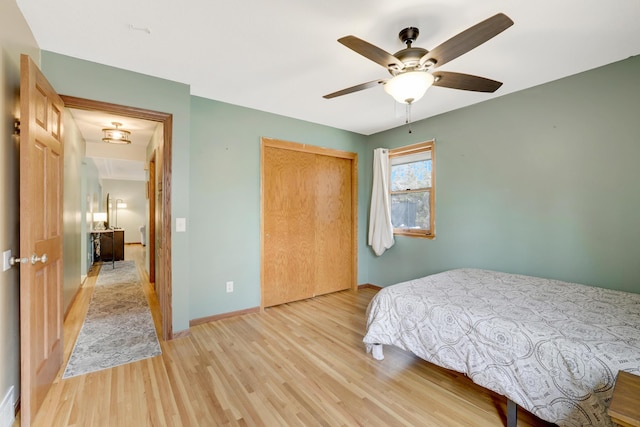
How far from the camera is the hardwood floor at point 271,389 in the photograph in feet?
5.66

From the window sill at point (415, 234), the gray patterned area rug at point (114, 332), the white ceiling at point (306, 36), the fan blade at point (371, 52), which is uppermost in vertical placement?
the white ceiling at point (306, 36)

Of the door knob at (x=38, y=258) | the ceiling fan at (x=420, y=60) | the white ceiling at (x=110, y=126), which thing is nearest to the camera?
the ceiling fan at (x=420, y=60)

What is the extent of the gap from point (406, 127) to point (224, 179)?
2.60m

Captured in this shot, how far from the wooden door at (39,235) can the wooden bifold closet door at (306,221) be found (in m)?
1.92

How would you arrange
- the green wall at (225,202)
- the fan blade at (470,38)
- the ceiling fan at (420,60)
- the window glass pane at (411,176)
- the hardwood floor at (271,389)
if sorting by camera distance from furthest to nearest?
1. the window glass pane at (411,176)
2. the green wall at (225,202)
3. the hardwood floor at (271,389)
4. the ceiling fan at (420,60)
5. the fan blade at (470,38)

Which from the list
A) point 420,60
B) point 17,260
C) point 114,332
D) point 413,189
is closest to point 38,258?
point 17,260

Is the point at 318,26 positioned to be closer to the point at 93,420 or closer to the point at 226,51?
the point at 226,51

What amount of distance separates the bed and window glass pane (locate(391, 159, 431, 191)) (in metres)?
1.72

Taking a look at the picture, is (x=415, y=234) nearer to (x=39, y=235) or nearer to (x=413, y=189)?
(x=413, y=189)

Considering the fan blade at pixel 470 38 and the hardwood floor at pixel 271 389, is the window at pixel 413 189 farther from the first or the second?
the fan blade at pixel 470 38

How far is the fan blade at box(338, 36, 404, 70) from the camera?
1.52 metres

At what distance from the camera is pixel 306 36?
2.04m

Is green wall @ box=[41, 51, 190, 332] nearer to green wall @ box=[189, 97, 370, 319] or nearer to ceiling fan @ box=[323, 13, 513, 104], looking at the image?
green wall @ box=[189, 97, 370, 319]

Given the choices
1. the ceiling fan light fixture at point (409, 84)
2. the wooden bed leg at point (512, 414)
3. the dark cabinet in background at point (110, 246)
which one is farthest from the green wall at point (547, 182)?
the dark cabinet in background at point (110, 246)
